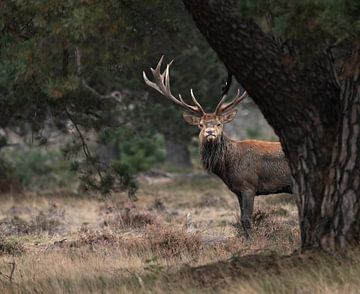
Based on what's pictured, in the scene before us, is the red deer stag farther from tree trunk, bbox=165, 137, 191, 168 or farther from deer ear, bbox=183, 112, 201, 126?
tree trunk, bbox=165, 137, 191, 168

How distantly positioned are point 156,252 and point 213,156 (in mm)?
2812

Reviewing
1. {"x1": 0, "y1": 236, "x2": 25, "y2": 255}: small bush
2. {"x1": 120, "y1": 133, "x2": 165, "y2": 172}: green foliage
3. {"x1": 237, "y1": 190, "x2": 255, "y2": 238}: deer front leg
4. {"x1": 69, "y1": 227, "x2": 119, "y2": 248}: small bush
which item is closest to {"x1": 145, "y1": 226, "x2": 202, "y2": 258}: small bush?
{"x1": 69, "y1": 227, "x2": 119, "y2": 248}: small bush

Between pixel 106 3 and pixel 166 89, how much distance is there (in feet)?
14.1

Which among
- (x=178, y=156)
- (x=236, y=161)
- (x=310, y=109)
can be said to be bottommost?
(x=178, y=156)

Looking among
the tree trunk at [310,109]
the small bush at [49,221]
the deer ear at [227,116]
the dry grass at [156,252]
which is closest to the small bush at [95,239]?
the dry grass at [156,252]

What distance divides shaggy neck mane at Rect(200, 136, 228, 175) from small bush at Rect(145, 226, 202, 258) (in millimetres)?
1866

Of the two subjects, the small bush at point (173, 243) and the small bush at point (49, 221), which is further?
the small bush at point (49, 221)

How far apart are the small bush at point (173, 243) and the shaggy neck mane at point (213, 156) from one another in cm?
187

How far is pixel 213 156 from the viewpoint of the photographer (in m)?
13.4

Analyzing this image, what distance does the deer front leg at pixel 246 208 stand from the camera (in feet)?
41.8

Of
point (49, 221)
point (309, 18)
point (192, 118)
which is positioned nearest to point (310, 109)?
point (309, 18)

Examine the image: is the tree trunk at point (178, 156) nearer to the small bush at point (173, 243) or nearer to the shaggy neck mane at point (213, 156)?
the shaggy neck mane at point (213, 156)

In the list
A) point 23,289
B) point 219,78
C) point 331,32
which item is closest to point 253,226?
point 23,289

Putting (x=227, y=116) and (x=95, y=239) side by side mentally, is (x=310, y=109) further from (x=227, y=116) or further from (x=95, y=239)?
(x=95, y=239)
